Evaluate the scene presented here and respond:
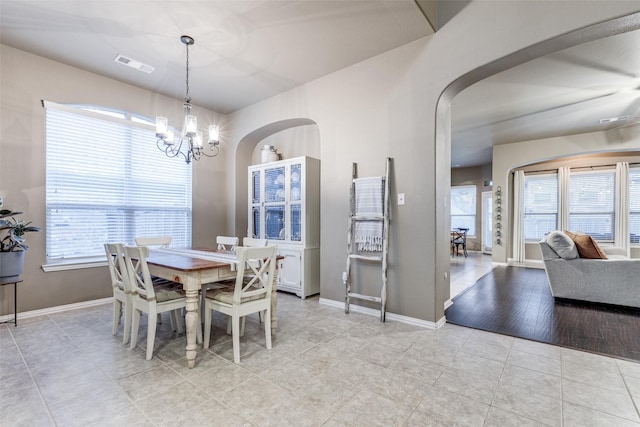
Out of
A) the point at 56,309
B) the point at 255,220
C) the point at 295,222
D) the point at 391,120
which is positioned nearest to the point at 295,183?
the point at 295,222

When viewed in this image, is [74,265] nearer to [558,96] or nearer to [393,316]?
[393,316]

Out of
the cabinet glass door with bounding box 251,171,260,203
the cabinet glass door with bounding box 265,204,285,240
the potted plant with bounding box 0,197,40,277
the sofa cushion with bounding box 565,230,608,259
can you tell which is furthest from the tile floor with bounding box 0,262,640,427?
the cabinet glass door with bounding box 251,171,260,203

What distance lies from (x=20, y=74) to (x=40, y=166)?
1.03 meters

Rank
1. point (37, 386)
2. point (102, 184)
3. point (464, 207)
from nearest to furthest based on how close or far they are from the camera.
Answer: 1. point (37, 386)
2. point (102, 184)
3. point (464, 207)

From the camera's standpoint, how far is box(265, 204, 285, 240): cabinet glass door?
4.46 meters

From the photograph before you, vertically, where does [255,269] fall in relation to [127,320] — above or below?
above

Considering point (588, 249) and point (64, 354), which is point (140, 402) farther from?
point (588, 249)

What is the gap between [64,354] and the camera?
2400 mm

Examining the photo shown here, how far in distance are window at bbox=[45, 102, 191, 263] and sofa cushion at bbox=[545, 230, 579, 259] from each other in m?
5.59

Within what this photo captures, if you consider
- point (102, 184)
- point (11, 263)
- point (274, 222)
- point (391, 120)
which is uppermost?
point (391, 120)

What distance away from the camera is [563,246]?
403 centimetres

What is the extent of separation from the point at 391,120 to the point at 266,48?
160 cm

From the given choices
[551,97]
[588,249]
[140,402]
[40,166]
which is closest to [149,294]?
[140,402]

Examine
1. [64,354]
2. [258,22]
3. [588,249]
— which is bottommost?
[64,354]
